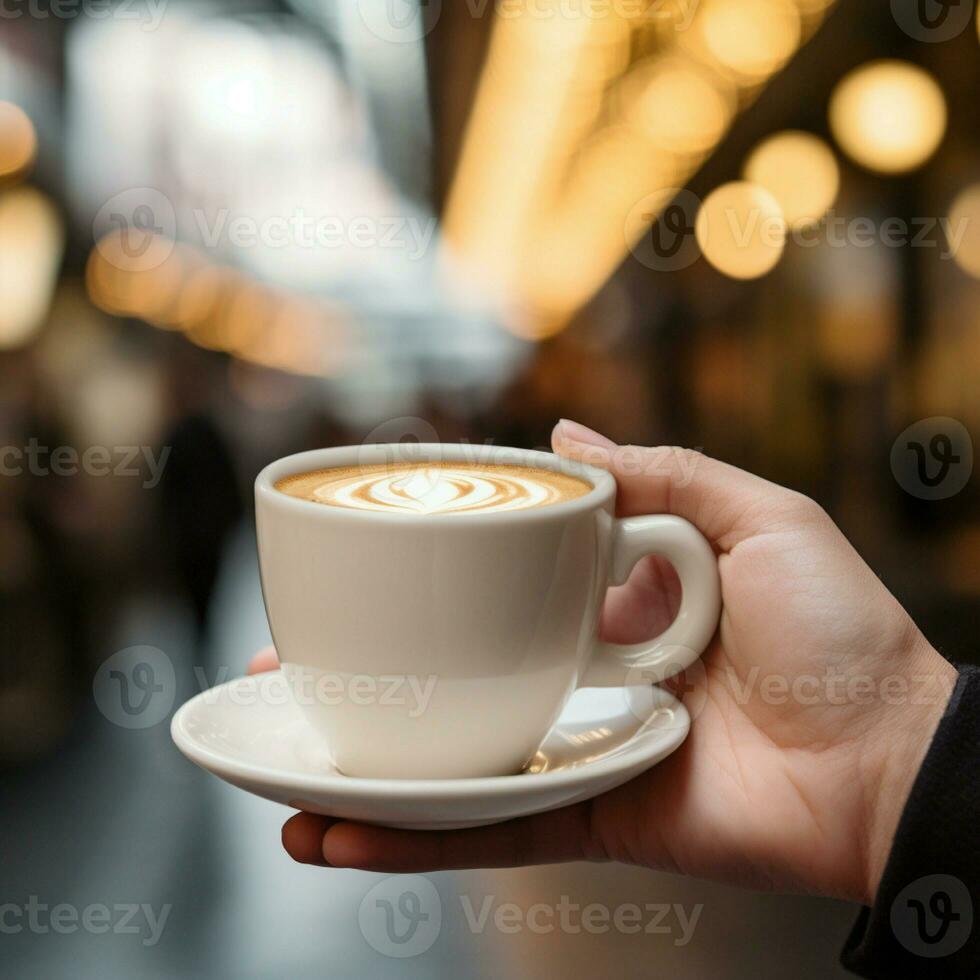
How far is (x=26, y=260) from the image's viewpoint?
8.89 ft

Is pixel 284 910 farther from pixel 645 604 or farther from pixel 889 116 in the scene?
pixel 889 116

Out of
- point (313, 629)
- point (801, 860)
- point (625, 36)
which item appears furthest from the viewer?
point (625, 36)

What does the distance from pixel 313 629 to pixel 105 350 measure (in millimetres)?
2434

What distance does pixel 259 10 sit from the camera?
2787mm

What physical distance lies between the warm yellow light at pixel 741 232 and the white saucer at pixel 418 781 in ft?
7.16

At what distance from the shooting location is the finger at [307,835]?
0.78 meters

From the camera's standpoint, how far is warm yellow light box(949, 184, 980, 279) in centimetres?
275

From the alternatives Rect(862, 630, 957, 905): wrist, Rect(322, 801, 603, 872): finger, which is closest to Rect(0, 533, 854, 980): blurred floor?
Rect(322, 801, 603, 872): finger

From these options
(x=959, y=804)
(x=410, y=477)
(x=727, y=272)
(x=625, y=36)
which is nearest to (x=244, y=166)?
(x=625, y=36)

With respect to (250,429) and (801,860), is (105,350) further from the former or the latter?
(801,860)

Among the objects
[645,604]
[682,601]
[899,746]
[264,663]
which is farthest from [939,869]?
[264,663]

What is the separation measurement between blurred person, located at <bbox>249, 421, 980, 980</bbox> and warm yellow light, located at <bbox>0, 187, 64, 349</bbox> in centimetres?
225

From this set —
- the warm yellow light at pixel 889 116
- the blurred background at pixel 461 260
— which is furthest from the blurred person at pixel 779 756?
the warm yellow light at pixel 889 116

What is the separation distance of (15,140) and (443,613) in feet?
8.45
